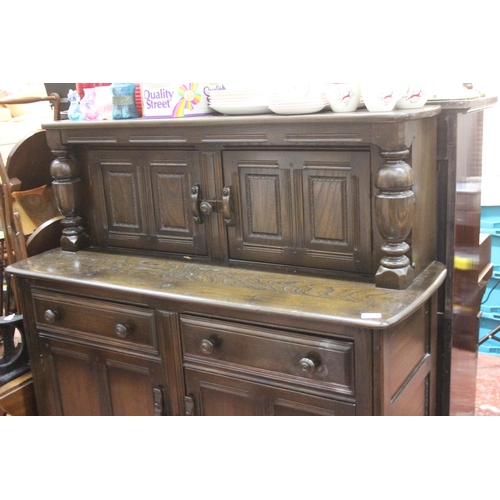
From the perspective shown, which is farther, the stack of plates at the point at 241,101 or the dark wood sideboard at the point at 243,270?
the stack of plates at the point at 241,101

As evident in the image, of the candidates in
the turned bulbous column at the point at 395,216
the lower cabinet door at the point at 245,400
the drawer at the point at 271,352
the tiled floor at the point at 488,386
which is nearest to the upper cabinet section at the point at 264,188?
the turned bulbous column at the point at 395,216

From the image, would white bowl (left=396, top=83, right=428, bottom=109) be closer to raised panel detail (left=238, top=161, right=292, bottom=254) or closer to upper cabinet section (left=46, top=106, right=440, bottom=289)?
upper cabinet section (left=46, top=106, right=440, bottom=289)

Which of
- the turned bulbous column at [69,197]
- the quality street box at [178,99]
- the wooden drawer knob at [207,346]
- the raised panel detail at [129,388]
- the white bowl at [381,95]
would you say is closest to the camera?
the white bowl at [381,95]

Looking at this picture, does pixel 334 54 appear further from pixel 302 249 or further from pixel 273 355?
pixel 302 249

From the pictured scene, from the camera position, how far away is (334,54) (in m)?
0.17

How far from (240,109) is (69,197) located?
0.72 metres

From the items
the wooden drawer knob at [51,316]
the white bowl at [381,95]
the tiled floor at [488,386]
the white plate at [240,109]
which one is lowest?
the tiled floor at [488,386]

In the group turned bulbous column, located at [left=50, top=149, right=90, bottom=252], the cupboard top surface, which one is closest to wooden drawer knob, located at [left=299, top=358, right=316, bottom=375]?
the cupboard top surface

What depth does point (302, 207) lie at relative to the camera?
1612 mm

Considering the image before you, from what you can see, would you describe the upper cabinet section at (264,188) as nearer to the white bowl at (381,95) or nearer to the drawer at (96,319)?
the white bowl at (381,95)

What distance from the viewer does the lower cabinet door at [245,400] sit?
1.46 m

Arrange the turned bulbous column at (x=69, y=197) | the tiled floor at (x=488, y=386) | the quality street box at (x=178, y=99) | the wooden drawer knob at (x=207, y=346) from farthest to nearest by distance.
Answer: the tiled floor at (x=488, y=386)
the turned bulbous column at (x=69, y=197)
the quality street box at (x=178, y=99)
the wooden drawer knob at (x=207, y=346)

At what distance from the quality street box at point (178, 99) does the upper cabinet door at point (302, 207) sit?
0.16 metres
